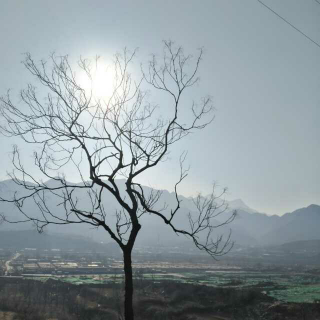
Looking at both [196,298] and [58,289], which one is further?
[58,289]

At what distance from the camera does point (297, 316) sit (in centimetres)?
2248

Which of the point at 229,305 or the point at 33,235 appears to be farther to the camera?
Result: the point at 33,235

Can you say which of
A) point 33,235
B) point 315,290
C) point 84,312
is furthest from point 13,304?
point 33,235

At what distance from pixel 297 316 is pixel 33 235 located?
101 m

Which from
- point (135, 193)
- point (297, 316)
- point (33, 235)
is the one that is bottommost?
point (297, 316)

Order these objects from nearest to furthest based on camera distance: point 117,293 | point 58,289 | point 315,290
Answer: point 117,293 < point 58,289 < point 315,290

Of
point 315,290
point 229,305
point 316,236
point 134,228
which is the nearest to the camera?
point 134,228

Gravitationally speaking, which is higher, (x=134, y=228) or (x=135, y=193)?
(x=135, y=193)

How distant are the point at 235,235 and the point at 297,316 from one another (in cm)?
17648

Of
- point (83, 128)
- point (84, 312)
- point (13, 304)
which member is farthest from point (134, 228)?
point (13, 304)

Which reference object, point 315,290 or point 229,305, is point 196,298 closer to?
point 229,305

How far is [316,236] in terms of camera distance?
18688 centimetres

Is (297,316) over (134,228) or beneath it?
beneath

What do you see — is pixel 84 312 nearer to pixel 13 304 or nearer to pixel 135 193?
pixel 13 304
